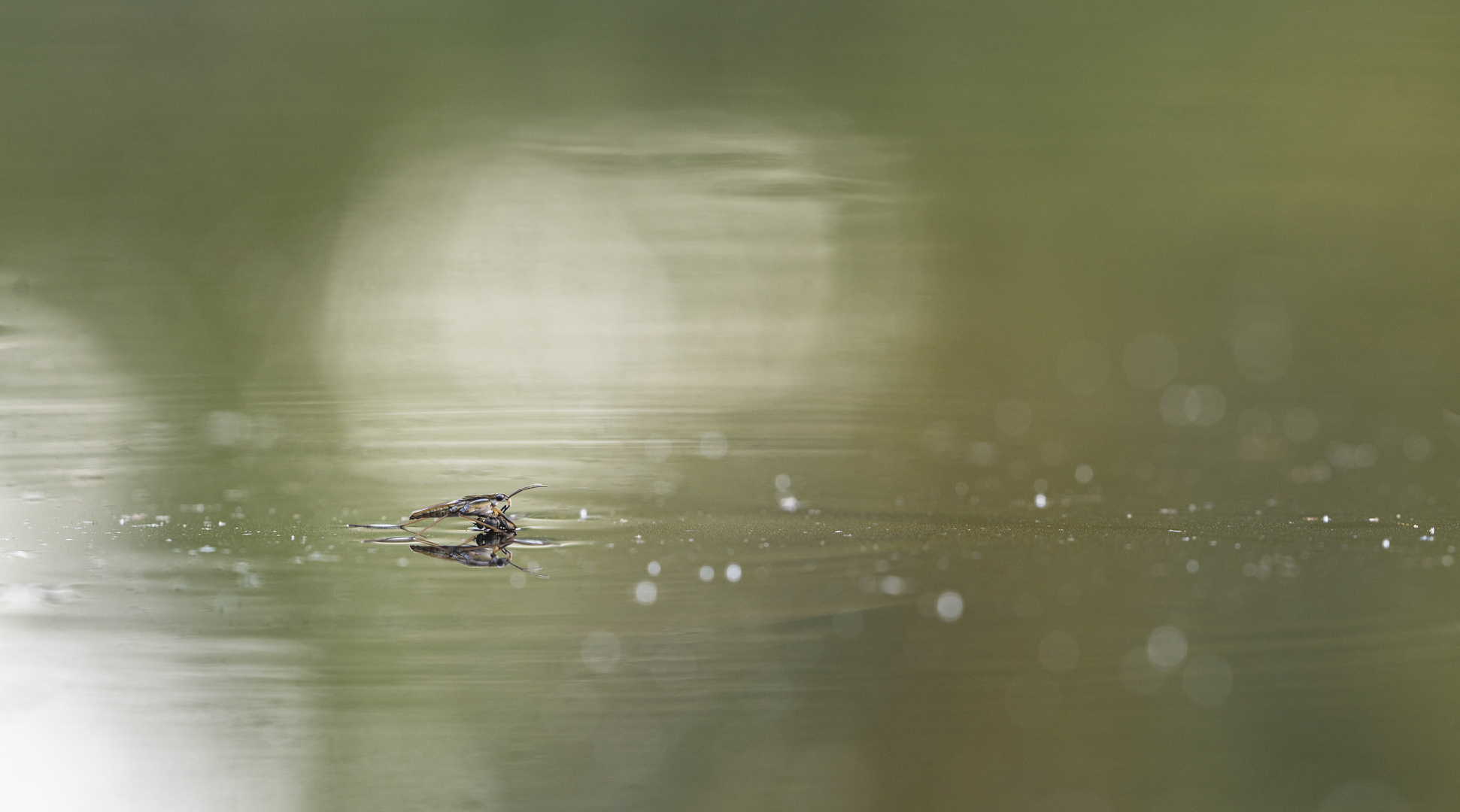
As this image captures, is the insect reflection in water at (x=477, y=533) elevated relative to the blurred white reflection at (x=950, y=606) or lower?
elevated

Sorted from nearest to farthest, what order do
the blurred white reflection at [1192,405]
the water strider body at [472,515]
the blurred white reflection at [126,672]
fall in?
the blurred white reflection at [126,672]
the water strider body at [472,515]
the blurred white reflection at [1192,405]

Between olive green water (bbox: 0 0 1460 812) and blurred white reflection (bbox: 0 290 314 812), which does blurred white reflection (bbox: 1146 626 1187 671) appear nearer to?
olive green water (bbox: 0 0 1460 812)

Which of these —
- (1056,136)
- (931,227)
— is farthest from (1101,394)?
(1056,136)

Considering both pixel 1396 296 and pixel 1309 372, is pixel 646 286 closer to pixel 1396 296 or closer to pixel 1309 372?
pixel 1309 372

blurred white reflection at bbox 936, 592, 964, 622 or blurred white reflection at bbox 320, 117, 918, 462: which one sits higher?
blurred white reflection at bbox 320, 117, 918, 462

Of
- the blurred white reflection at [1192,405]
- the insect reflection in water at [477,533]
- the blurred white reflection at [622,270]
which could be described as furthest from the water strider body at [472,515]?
the blurred white reflection at [1192,405]

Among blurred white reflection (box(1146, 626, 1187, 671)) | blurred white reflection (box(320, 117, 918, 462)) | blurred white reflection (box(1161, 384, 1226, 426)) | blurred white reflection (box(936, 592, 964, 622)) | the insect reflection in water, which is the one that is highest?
blurred white reflection (box(320, 117, 918, 462))

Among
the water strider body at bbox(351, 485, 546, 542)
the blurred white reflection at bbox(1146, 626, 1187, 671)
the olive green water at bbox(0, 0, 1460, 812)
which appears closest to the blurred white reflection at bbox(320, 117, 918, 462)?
the olive green water at bbox(0, 0, 1460, 812)

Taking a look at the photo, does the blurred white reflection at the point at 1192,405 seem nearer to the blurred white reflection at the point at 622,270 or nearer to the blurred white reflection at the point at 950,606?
the blurred white reflection at the point at 622,270
